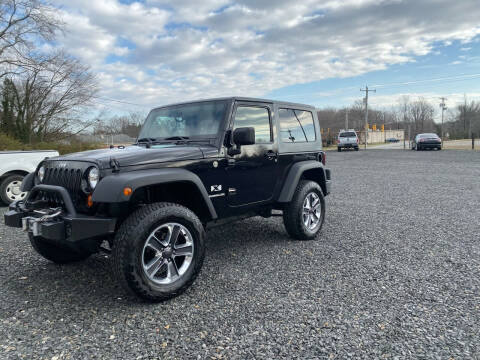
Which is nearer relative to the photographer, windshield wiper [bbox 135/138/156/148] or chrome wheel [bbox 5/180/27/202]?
windshield wiper [bbox 135/138/156/148]

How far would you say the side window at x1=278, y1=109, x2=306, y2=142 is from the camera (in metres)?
4.57

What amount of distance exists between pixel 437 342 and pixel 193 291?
2.00 metres

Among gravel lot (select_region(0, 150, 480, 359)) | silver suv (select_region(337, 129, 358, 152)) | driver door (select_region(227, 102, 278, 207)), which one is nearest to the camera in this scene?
gravel lot (select_region(0, 150, 480, 359))

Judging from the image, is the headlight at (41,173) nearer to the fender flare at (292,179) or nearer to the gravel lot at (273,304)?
the gravel lot at (273,304)

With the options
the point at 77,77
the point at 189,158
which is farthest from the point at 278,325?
the point at 77,77

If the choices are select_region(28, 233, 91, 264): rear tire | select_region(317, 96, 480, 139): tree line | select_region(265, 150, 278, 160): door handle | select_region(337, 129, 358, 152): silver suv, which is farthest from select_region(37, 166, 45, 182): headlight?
select_region(317, 96, 480, 139): tree line

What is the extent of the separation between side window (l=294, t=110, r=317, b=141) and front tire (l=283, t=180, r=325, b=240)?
75cm

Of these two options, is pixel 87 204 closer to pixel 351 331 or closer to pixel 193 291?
pixel 193 291

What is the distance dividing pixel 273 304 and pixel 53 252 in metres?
2.51

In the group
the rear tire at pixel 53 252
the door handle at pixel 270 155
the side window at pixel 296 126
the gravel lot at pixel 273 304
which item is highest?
the side window at pixel 296 126

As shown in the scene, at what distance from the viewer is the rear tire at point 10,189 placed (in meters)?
7.36

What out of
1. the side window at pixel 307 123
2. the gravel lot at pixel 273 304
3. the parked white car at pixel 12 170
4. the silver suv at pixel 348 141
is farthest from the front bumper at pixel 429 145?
the parked white car at pixel 12 170

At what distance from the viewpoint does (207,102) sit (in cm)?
402

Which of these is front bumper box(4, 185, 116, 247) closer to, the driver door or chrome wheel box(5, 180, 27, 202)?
the driver door
